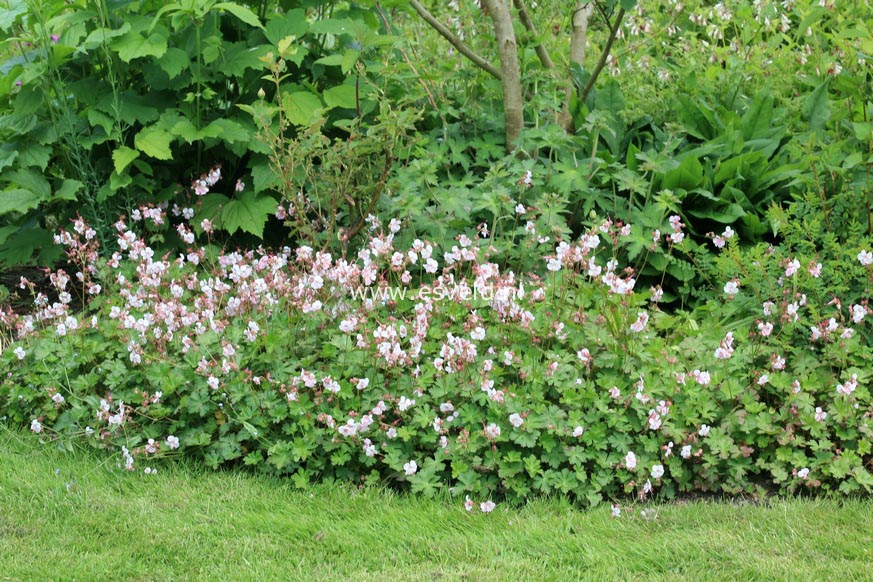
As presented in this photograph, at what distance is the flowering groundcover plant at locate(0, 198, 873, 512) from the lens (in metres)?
3.39

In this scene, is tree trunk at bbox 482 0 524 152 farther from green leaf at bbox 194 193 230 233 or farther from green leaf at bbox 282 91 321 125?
green leaf at bbox 194 193 230 233

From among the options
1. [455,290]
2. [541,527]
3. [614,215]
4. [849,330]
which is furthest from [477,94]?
[541,527]

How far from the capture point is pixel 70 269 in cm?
520

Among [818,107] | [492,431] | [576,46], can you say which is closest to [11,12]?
[492,431]

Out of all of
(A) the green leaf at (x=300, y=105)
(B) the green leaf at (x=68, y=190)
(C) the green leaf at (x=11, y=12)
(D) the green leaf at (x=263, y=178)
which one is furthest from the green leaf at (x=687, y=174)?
(C) the green leaf at (x=11, y=12)

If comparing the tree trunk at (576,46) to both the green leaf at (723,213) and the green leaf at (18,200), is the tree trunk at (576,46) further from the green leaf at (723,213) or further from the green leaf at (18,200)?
the green leaf at (18,200)

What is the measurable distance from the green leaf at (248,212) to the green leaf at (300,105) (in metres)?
0.44

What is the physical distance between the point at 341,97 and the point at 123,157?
3.78 feet

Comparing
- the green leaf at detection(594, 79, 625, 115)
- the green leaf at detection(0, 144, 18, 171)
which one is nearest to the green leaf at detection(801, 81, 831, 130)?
the green leaf at detection(594, 79, 625, 115)

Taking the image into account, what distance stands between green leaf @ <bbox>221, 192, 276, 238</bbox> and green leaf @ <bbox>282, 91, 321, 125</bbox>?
436mm

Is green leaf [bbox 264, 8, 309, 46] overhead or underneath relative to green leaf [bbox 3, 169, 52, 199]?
overhead

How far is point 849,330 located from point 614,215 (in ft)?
4.99

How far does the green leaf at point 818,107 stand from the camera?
5.23 metres

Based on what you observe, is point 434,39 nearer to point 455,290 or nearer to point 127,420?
point 455,290
